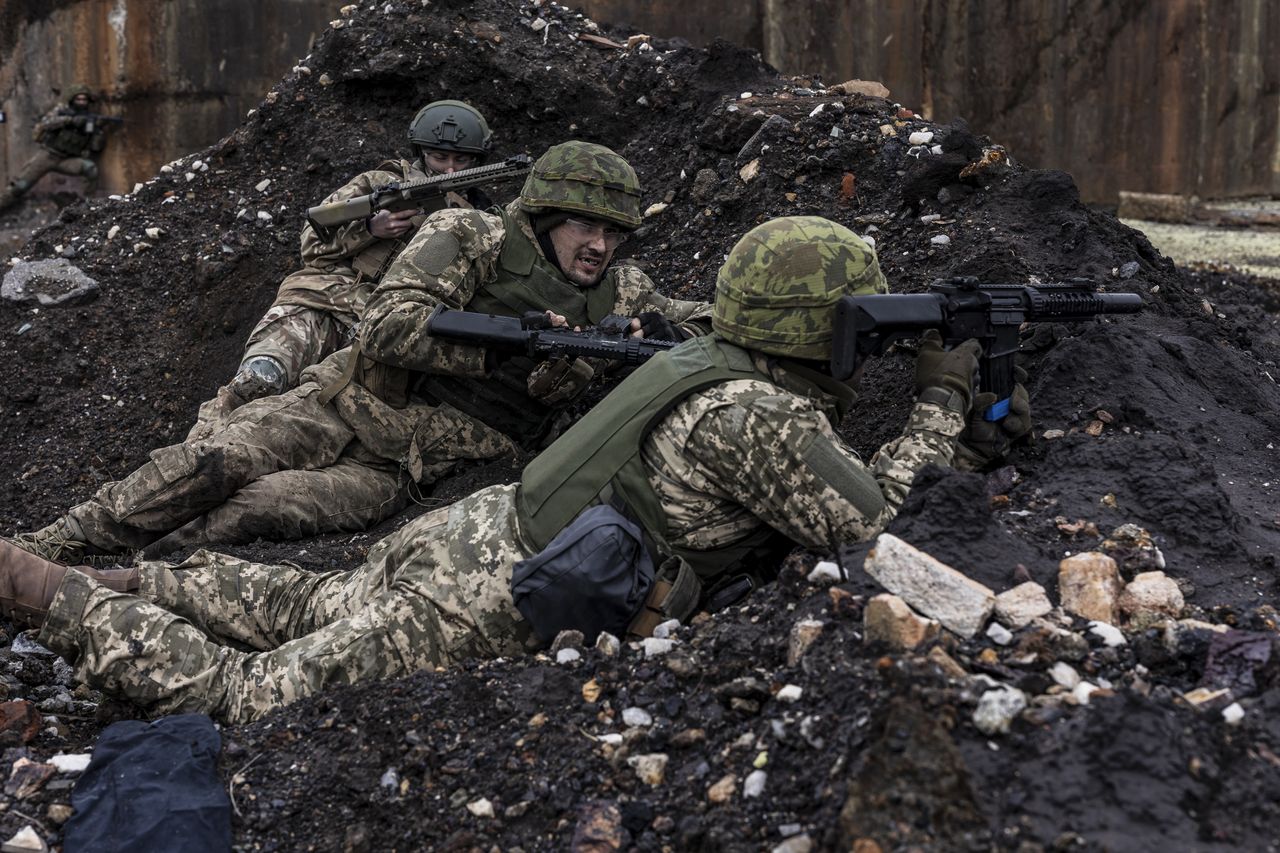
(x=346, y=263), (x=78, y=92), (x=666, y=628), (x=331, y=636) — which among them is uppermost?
(x=78, y=92)

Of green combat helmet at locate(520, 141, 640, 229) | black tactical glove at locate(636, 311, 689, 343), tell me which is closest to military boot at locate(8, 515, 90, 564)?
green combat helmet at locate(520, 141, 640, 229)

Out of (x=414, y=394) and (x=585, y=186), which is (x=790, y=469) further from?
(x=414, y=394)

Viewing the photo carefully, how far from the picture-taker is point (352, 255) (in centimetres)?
662

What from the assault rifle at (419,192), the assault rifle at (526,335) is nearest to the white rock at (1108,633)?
the assault rifle at (526,335)

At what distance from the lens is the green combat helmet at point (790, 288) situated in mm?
3732

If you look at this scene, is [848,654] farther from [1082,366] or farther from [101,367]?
[101,367]

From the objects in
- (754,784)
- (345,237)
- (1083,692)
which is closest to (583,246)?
(345,237)

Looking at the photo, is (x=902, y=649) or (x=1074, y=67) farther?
(x=1074, y=67)

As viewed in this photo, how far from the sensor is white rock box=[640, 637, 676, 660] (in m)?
3.46

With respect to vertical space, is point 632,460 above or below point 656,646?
above

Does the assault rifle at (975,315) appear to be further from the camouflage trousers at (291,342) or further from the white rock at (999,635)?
the camouflage trousers at (291,342)

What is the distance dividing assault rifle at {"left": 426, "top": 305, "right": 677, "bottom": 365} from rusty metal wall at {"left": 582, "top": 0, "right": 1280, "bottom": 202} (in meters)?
5.67

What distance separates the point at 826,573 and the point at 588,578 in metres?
0.61

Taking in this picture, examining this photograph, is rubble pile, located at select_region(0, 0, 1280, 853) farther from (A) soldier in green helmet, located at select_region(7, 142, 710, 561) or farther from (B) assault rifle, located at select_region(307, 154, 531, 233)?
(B) assault rifle, located at select_region(307, 154, 531, 233)
